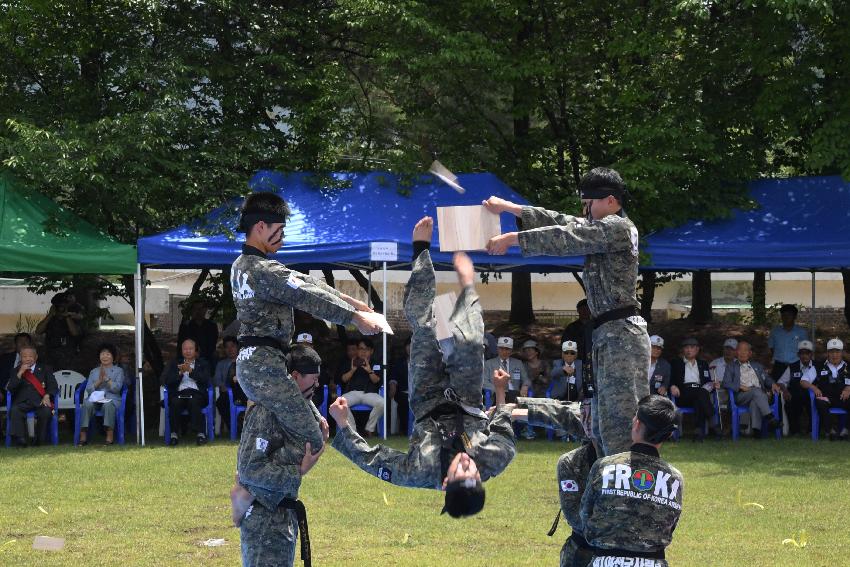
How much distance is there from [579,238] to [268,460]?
2008 mm

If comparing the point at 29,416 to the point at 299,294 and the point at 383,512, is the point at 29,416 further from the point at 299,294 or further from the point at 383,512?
the point at 299,294

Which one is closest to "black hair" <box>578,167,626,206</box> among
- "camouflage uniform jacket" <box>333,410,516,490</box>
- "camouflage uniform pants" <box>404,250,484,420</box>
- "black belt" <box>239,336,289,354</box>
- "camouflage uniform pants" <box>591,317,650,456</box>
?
"camouflage uniform pants" <box>591,317,650,456</box>

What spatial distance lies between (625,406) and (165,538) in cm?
398

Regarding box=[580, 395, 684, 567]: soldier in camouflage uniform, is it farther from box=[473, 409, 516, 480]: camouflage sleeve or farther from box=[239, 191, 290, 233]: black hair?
box=[239, 191, 290, 233]: black hair

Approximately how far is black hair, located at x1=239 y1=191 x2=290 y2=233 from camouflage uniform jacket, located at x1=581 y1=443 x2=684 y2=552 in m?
2.23

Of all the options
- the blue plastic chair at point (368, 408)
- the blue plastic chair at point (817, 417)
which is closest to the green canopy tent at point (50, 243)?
the blue plastic chair at point (368, 408)

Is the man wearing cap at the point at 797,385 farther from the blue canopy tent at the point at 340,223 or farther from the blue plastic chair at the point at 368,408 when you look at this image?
the blue plastic chair at the point at 368,408

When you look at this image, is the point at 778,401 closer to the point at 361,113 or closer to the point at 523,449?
the point at 523,449

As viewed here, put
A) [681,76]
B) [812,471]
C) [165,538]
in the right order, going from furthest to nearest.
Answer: [681,76] < [812,471] < [165,538]

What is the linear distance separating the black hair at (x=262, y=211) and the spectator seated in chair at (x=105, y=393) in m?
8.55

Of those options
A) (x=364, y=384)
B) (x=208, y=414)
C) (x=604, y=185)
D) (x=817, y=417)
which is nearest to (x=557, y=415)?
(x=604, y=185)

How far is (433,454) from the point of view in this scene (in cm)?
540

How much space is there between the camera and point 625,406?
593 cm

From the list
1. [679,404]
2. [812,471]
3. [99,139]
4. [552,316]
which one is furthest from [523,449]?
[552,316]
